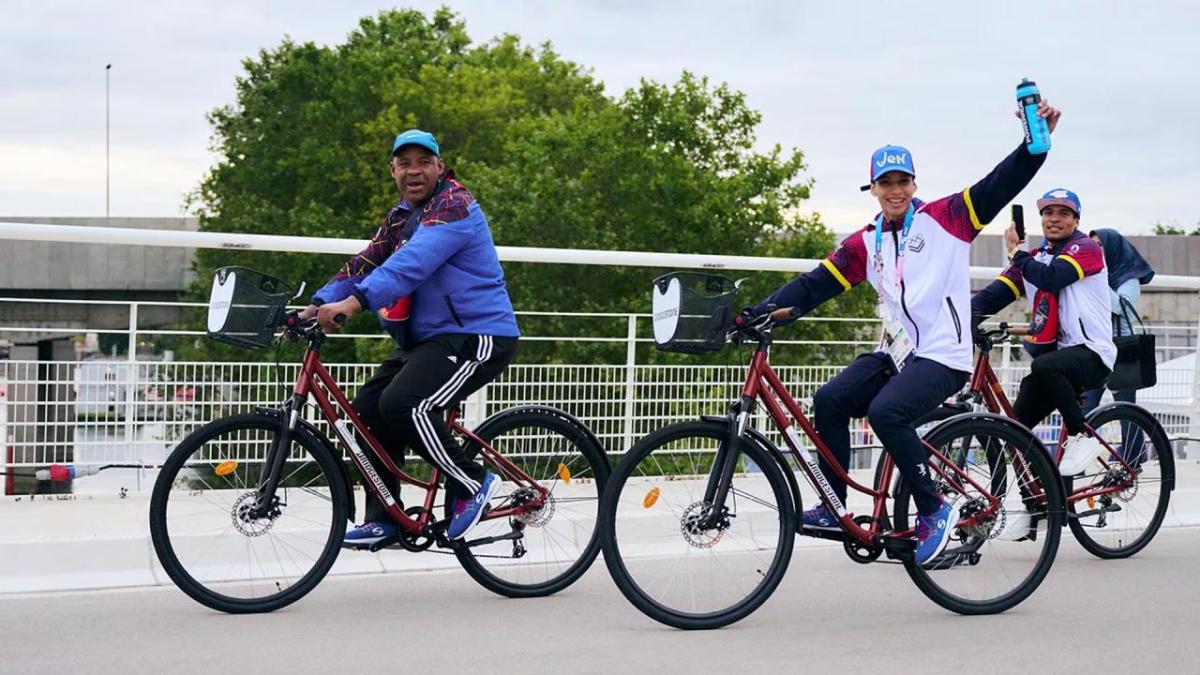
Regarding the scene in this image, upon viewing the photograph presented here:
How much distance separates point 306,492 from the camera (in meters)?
6.15

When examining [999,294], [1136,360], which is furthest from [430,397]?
[1136,360]

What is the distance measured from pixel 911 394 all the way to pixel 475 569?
1.87 m

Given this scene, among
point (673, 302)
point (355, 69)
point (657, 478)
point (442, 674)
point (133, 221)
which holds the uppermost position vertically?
point (355, 69)

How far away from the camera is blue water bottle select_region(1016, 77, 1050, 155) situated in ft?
19.0

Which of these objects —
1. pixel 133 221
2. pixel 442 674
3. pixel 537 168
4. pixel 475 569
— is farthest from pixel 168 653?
pixel 133 221

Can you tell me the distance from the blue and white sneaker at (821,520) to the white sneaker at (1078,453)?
1.97 metres

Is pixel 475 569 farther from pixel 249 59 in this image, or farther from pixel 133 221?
pixel 133 221

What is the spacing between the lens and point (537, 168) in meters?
48.5

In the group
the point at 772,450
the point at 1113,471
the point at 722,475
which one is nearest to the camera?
the point at 722,475

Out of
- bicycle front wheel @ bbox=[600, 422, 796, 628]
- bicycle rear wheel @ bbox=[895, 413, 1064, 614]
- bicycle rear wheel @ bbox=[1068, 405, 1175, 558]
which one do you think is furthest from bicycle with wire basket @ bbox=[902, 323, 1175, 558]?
bicycle front wheel @ bbox=[600, 422, 796, 628]

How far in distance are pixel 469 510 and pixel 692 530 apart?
97cm

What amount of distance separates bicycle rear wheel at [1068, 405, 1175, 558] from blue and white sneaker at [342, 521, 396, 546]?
332 centimetres

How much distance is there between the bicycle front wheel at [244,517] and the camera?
5879 millimetres

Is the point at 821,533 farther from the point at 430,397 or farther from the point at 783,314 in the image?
the point at 430,397
